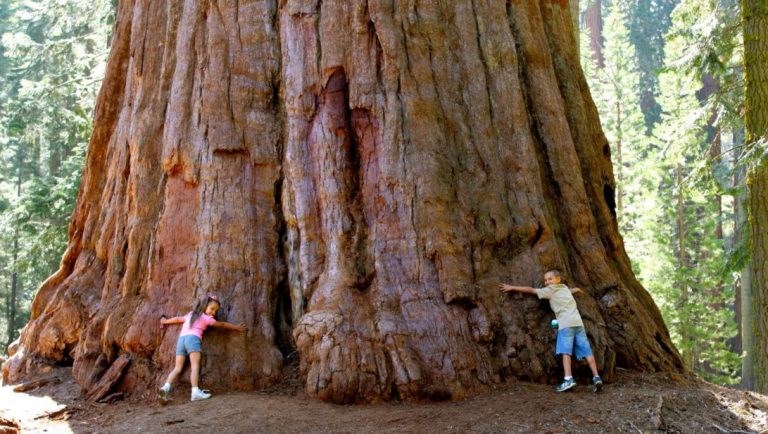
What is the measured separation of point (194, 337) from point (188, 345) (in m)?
0.09

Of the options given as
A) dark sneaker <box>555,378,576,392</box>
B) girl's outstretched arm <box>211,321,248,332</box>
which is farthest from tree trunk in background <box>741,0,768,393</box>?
girl's outstretched arm <box>211,321,248,332</box>

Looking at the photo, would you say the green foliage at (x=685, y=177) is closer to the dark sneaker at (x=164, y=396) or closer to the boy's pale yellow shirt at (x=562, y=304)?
the boy's pale yellow shirt at (x=562, y=304)

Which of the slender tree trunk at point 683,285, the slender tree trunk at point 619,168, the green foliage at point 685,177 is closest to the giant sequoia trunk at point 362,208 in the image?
the green foliage at point 685,177

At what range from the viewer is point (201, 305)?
6.74m

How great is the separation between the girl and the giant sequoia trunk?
128 mm

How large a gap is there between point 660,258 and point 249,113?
16.9 meters

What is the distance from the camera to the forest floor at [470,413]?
5441 millimetres

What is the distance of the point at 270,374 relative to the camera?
21.7 ft

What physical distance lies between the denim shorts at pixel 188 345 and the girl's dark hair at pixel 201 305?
13 centimetres

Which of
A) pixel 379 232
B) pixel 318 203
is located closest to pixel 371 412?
pixel 379 232

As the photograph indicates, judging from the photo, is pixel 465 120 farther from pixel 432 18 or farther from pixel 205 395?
pixel 205 395

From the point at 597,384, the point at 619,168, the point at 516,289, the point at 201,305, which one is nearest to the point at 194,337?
the point at 201,305

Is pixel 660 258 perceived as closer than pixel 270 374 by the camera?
No

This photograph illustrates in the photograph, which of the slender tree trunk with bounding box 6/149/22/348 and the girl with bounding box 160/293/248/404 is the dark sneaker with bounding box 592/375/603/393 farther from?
the slender tree trunk with bounding box 6/149/22/348
